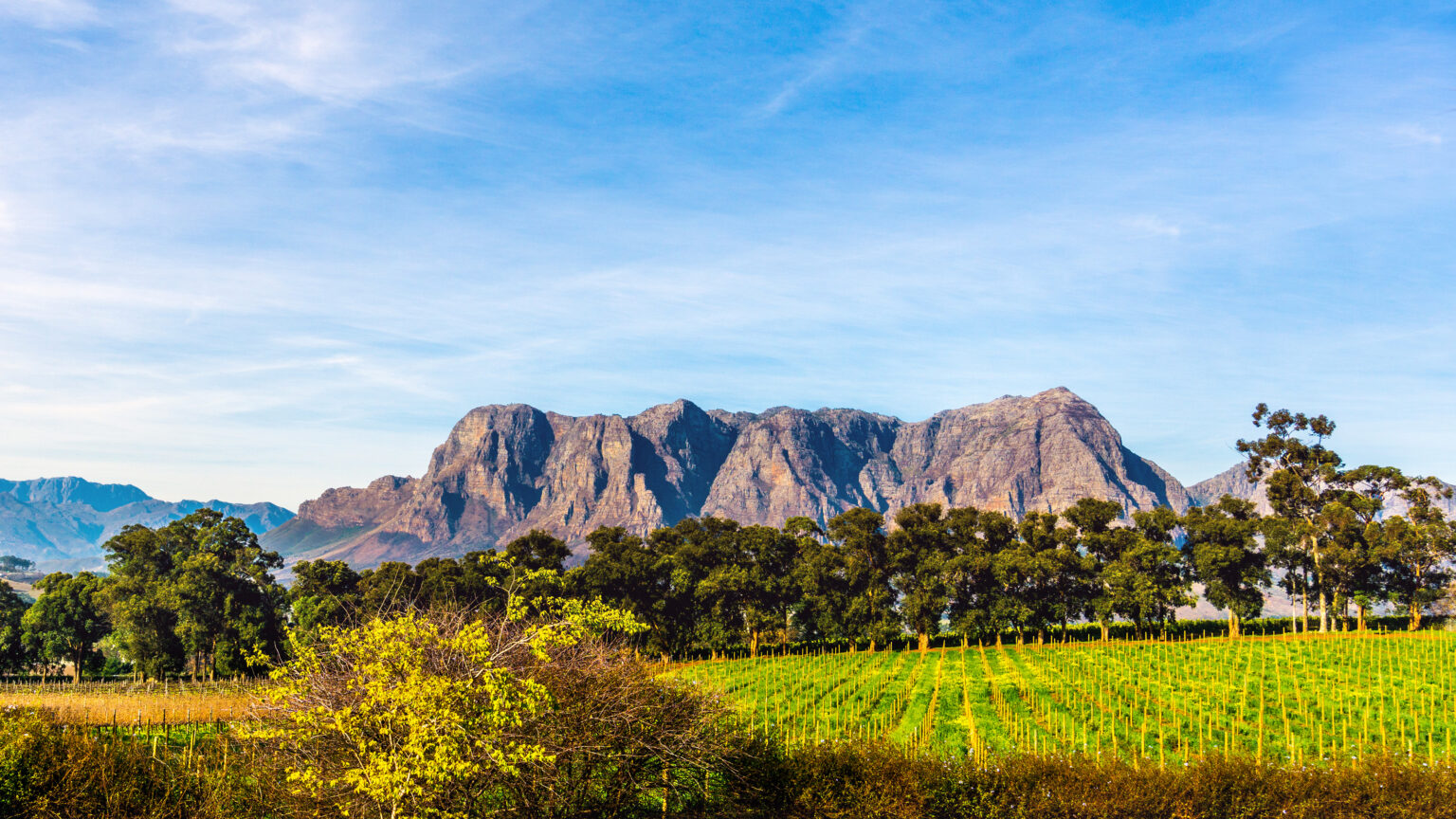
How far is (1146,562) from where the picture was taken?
67.2 meters

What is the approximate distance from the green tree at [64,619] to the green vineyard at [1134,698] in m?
45.1

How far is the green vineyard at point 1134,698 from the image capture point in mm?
26094

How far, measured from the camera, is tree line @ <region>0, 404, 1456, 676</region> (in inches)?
2488

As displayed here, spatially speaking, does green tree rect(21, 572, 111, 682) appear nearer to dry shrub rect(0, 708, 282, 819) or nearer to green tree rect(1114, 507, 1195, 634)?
dry shrub rect(0, 708, 282, 819)

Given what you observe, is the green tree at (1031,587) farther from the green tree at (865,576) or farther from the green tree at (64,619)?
the green tree at (64,619)

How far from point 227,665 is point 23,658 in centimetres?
1925

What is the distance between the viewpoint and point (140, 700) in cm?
4234

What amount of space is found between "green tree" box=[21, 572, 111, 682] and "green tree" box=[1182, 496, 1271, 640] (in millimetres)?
79991

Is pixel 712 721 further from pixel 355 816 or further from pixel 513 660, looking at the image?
pixel 355 816

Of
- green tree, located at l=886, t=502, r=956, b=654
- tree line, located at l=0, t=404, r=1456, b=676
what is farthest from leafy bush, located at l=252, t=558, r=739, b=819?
green tree, located at l=886, t=502, r=956, b=654

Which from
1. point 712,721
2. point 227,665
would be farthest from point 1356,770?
point 227,665


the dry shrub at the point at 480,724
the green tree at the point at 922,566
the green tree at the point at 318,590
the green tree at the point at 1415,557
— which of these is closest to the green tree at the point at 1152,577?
the green tree at the point at 922,566

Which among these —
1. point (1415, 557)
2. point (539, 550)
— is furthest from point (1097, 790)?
point (1415, 557)

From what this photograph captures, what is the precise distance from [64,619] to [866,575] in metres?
58.1
